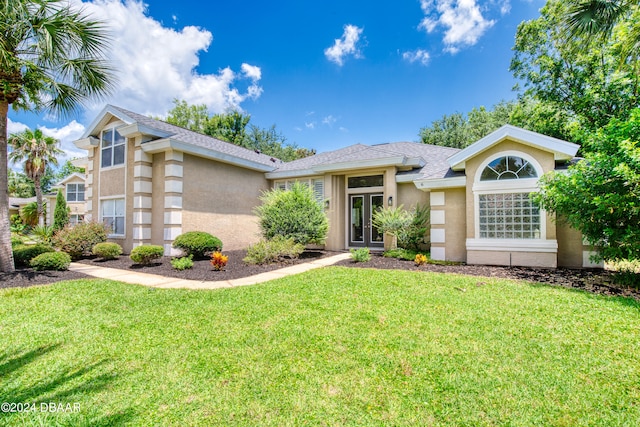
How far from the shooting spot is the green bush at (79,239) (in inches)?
402

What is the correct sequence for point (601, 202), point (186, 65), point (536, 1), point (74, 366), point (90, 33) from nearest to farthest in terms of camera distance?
point (74, 366), point (601, 202), point (90, 33), point (536, 1), point (186, 65)

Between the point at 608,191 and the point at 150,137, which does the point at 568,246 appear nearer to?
the point at 608,191

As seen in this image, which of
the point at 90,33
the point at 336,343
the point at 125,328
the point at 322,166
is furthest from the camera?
the point at 322,166

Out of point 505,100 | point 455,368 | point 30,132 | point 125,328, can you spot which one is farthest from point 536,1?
point 30,132

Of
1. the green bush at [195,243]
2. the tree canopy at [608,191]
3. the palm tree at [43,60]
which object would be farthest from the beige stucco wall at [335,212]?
the palm tree at [43,60]

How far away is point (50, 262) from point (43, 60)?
5.57 metres

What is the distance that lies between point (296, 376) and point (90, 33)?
1062 cm

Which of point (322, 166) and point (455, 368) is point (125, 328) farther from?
point (322, 166)

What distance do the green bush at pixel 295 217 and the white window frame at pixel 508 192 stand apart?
521cm

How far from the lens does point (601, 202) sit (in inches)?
229

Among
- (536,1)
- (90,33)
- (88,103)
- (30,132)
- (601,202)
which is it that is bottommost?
(601,202)

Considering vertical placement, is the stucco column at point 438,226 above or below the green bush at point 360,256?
above

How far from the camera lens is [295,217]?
34.2ft

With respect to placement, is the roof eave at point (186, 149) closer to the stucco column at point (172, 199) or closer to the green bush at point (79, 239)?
the stucco column at point (172, 199)
